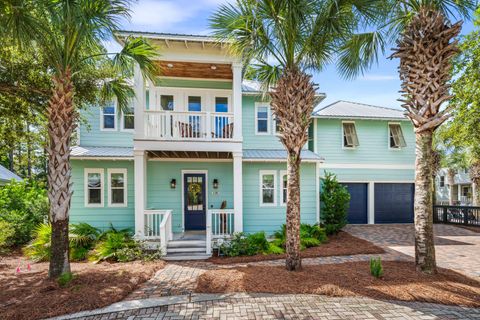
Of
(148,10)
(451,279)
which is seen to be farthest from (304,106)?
(451,279)

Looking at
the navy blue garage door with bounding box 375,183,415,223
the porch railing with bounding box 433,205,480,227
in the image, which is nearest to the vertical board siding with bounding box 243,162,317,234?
the navy blue garage door with bounding box 375,183,415,223

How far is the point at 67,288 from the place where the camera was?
5.18 meters

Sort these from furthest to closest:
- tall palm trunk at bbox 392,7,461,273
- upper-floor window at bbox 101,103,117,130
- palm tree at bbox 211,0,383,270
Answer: upper-floor window at bbox 101,103,117,130
tall palm trunk at bbox 392,7,461,273
palm tree at bbox 211,0,383,270

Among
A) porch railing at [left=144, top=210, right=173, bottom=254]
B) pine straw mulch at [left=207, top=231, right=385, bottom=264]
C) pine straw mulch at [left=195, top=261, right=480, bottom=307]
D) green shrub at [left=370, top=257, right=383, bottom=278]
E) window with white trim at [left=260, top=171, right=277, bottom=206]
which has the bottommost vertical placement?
pine straw mulch at [left=207, top=231, right=385, bottom=264]

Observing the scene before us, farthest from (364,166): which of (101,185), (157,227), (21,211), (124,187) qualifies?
(21,211)

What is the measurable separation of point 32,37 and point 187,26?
4521mm

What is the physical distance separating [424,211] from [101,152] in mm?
11034

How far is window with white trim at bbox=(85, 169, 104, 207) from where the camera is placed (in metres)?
10.1

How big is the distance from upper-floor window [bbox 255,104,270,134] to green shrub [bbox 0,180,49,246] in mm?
9794

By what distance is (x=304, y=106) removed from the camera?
19.7 feet

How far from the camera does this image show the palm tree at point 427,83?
229 inches

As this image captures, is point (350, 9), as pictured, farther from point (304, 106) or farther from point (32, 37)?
point (32, 37)

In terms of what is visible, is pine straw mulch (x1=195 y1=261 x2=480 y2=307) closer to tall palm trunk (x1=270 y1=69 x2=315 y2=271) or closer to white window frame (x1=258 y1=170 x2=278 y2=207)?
tall palm trunk (x1=270 y1=69 x2=315 y2=271)

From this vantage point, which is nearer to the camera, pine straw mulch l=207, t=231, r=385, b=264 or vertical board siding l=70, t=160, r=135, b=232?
pine straw mulch l=207, t=231, r=385, b=264
